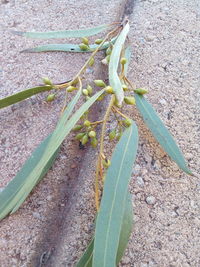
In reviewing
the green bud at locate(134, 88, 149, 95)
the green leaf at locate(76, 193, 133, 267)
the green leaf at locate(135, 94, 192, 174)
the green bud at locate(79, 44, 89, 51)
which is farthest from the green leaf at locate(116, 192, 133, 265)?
the green bud at locate(79, 44, 89, 51)

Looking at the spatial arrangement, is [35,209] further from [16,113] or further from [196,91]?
[196,91]

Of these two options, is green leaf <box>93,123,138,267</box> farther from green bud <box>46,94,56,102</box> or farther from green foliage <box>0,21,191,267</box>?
green bud <box>46,94,56,102</box>

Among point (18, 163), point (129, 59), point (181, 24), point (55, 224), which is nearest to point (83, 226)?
point (55, 224)

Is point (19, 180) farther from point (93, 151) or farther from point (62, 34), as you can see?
point (62, 34)

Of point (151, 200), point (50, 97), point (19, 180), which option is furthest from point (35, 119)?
point (151, 200)

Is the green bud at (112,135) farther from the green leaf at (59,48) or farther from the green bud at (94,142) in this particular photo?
the green leaf at (59,48)

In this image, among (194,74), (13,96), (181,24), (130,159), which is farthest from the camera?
(181,24)
